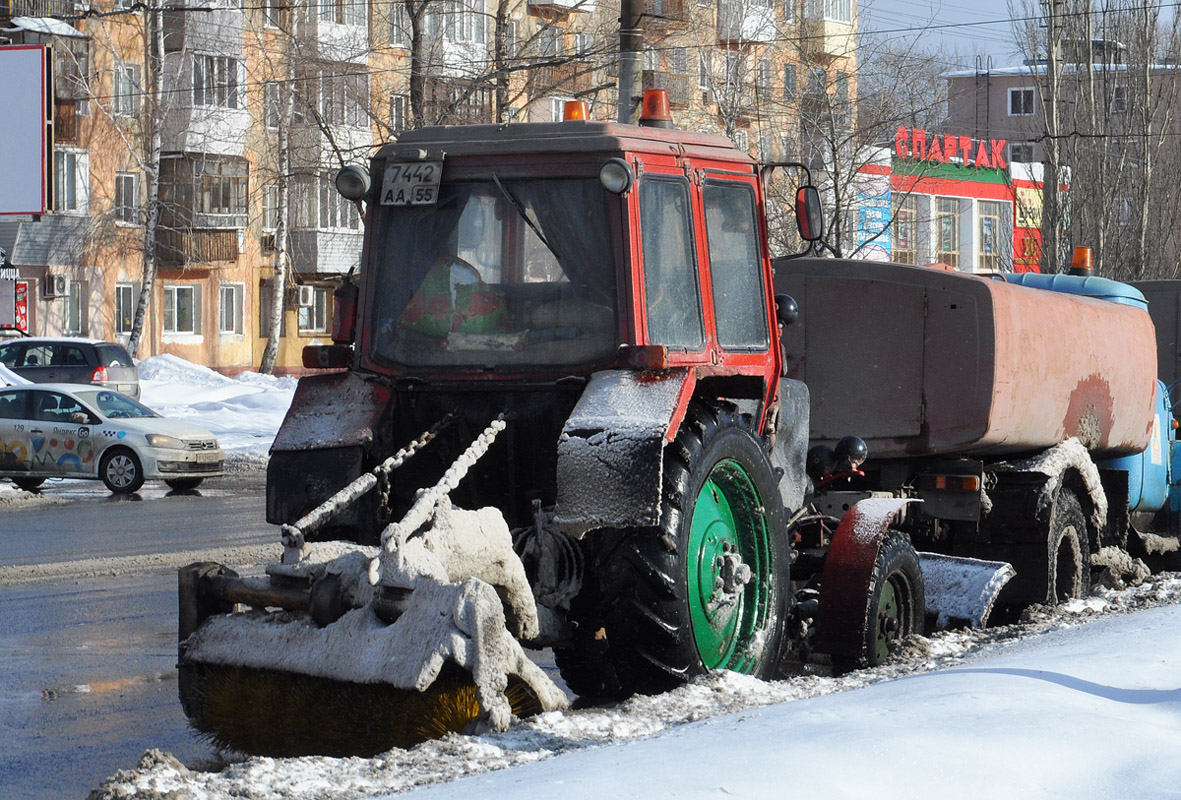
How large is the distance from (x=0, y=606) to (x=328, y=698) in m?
5.55

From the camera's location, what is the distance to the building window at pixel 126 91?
45.5 m

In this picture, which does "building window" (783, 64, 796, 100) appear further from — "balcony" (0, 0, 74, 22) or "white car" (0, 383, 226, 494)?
"balcony" (0, 0, 74, 22)

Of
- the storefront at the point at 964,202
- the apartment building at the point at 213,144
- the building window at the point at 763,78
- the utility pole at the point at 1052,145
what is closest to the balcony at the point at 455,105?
the apartment building at the point at 213,144

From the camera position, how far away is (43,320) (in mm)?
44188

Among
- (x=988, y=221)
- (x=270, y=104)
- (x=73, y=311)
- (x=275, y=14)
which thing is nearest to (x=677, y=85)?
(x=270, y=104)

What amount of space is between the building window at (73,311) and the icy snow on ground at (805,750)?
4079 cm

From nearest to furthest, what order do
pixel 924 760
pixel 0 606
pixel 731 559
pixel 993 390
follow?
pixel 924 760
pixel 731 559
pixel 993 390
pixel 0 606

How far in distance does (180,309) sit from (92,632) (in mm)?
38925

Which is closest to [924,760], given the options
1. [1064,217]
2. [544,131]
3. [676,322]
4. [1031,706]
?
[1031,706]

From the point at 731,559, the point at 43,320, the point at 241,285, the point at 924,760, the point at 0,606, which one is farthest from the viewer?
the point at 241,285

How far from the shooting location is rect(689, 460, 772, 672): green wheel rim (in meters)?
6.81

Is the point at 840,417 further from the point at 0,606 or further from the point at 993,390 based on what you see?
the point at 0,606

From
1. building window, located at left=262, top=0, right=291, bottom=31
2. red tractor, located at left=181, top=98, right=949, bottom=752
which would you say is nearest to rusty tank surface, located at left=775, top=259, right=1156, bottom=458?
red tractor, located at left=181, top=98, right=949, bottom=752

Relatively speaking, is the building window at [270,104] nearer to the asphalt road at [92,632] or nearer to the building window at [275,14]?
the building window at [275,14]
